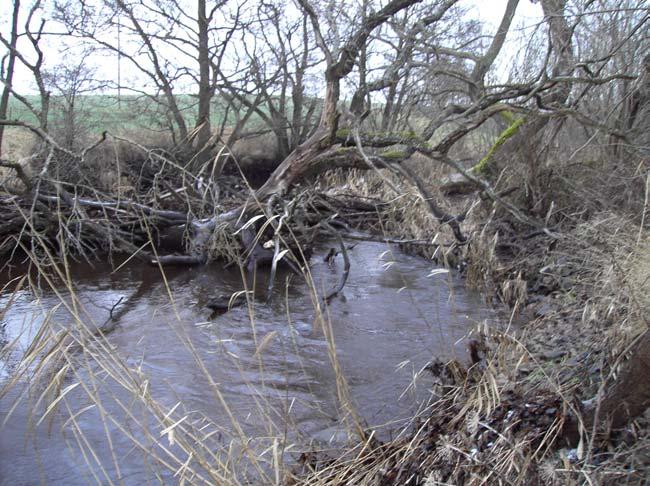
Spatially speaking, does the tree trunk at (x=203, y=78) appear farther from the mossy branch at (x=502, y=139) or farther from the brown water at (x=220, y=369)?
the mossy branch at (x=502, y=139)

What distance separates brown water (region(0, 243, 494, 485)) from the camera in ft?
12.0

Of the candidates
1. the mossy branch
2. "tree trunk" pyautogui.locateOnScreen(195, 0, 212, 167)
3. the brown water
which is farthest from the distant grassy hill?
the mossy branch

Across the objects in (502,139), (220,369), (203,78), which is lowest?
(220,369)

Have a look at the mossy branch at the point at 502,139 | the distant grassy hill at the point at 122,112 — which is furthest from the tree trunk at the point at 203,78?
the mossy branch at the point at 502,139

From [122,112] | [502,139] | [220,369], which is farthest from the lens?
[122,112]

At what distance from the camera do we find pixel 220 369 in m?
5.23

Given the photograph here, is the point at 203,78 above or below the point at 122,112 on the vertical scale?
above

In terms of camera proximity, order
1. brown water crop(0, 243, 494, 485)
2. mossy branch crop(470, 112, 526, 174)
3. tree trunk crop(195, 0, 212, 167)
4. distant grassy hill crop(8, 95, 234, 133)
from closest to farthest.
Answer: brown water crop(0, 243, 494, 485) → mossy branch crop(470, 112, 526, 174) → distant grassy hill crop(8, 95, 234, 133) → tree trunk crop(195, 0, 212, 167)

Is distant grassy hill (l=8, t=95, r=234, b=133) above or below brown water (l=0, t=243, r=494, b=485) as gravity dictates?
above

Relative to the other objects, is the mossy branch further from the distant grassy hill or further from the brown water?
the distant grassy hill

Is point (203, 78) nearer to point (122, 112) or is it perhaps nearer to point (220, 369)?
point (122, 112)

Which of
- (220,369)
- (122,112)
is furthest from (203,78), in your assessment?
(220,369)

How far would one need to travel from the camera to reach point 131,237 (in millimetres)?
8906

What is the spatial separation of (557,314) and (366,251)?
14.9 feet
